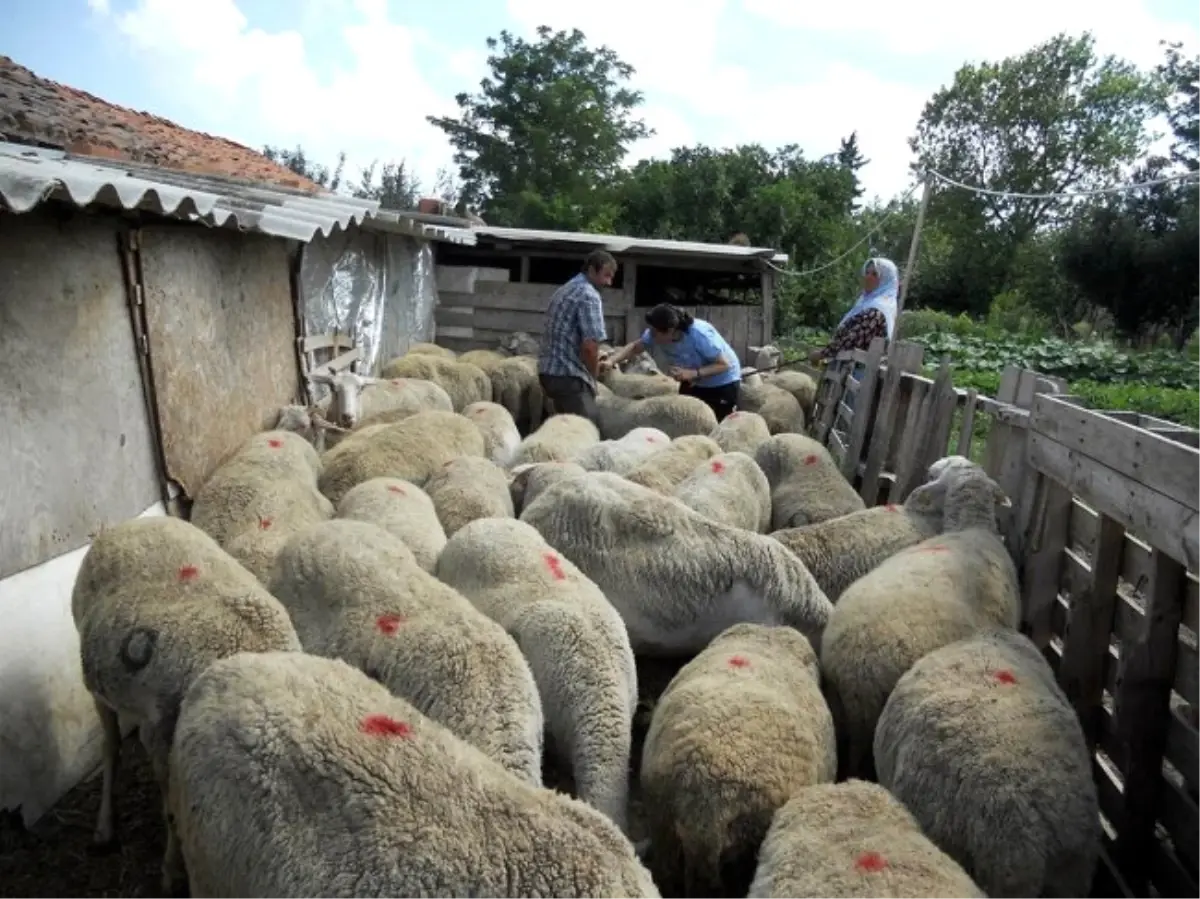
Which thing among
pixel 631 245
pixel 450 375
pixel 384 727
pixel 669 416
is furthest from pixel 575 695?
pixel 631 245

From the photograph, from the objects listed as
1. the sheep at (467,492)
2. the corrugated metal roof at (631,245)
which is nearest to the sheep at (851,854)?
the sheep at (467,492)

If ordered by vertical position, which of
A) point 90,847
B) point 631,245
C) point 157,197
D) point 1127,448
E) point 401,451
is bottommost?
point 90,847

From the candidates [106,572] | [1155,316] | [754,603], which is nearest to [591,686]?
[754,603]

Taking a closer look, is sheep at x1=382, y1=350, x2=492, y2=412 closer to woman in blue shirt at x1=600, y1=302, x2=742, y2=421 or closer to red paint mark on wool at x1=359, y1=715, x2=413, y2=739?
woman in blue shirt at x1=600, y1=302, x2=742, y2=421

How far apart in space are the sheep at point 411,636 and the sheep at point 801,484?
3.16 metres

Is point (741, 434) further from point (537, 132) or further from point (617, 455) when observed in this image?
point (537, 132)

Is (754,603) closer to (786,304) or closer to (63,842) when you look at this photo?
(63,842)

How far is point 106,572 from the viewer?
3.76 meters

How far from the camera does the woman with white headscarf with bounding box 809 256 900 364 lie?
9.30 meters

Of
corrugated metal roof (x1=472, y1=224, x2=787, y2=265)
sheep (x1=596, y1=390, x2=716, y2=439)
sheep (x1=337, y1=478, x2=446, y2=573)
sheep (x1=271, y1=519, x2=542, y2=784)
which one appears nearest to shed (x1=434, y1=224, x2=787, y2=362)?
corrugated metal roof (x1=472, y1=224, x2=787, y2=265)

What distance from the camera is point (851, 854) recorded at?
2.57 meters

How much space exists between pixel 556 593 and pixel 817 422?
7.03 meters

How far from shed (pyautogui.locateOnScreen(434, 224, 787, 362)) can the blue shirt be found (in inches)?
126

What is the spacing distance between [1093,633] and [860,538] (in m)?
1.76
